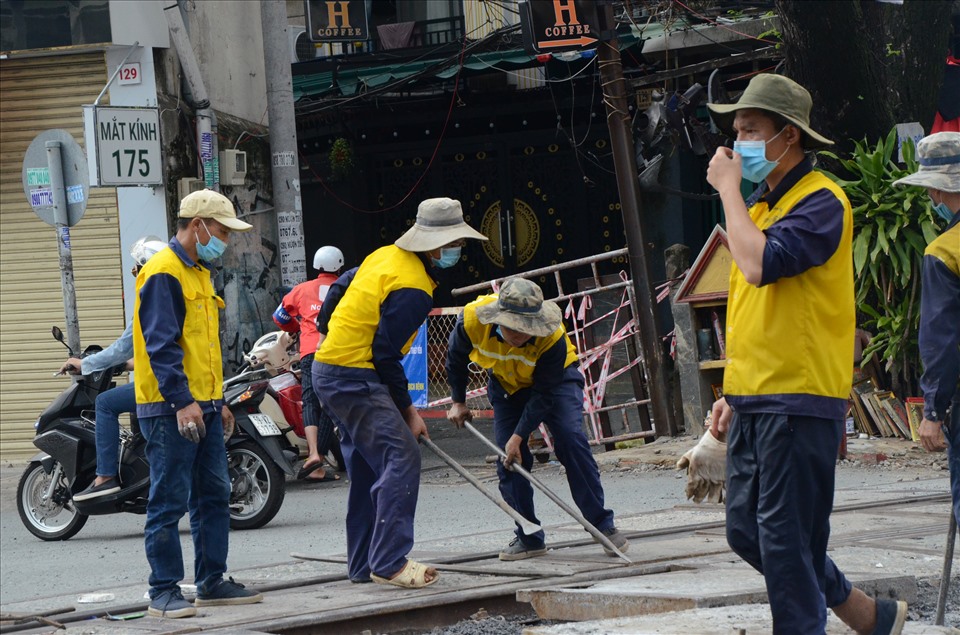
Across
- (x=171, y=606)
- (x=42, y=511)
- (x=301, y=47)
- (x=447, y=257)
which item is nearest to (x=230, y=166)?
(x=42, y=511)

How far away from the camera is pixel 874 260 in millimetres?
11039

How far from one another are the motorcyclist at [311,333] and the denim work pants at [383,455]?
164 inches

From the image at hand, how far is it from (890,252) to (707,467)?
6.48m

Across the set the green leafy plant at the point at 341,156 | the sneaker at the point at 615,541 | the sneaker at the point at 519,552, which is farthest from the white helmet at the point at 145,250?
the green leafy plant at the point at 341,156

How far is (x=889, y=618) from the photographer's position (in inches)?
188

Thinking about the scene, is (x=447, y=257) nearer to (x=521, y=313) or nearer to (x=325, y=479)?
(x=521, y=313)

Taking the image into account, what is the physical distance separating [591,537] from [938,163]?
308 centimetres

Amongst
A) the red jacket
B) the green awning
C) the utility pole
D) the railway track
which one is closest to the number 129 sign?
the utility pole

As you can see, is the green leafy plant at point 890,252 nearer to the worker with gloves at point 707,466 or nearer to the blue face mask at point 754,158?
the worker with gloves at point 707,466

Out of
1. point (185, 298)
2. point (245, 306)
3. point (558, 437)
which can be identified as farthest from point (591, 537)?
point (245, 306)

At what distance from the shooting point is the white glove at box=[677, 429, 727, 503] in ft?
16.3

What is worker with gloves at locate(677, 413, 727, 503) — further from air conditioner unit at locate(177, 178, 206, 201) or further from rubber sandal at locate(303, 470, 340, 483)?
air conditioner unit at locate(177, 178, 206, 201)

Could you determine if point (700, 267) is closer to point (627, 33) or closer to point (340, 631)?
point (627, 33)

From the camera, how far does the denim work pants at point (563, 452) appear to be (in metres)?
7.50
